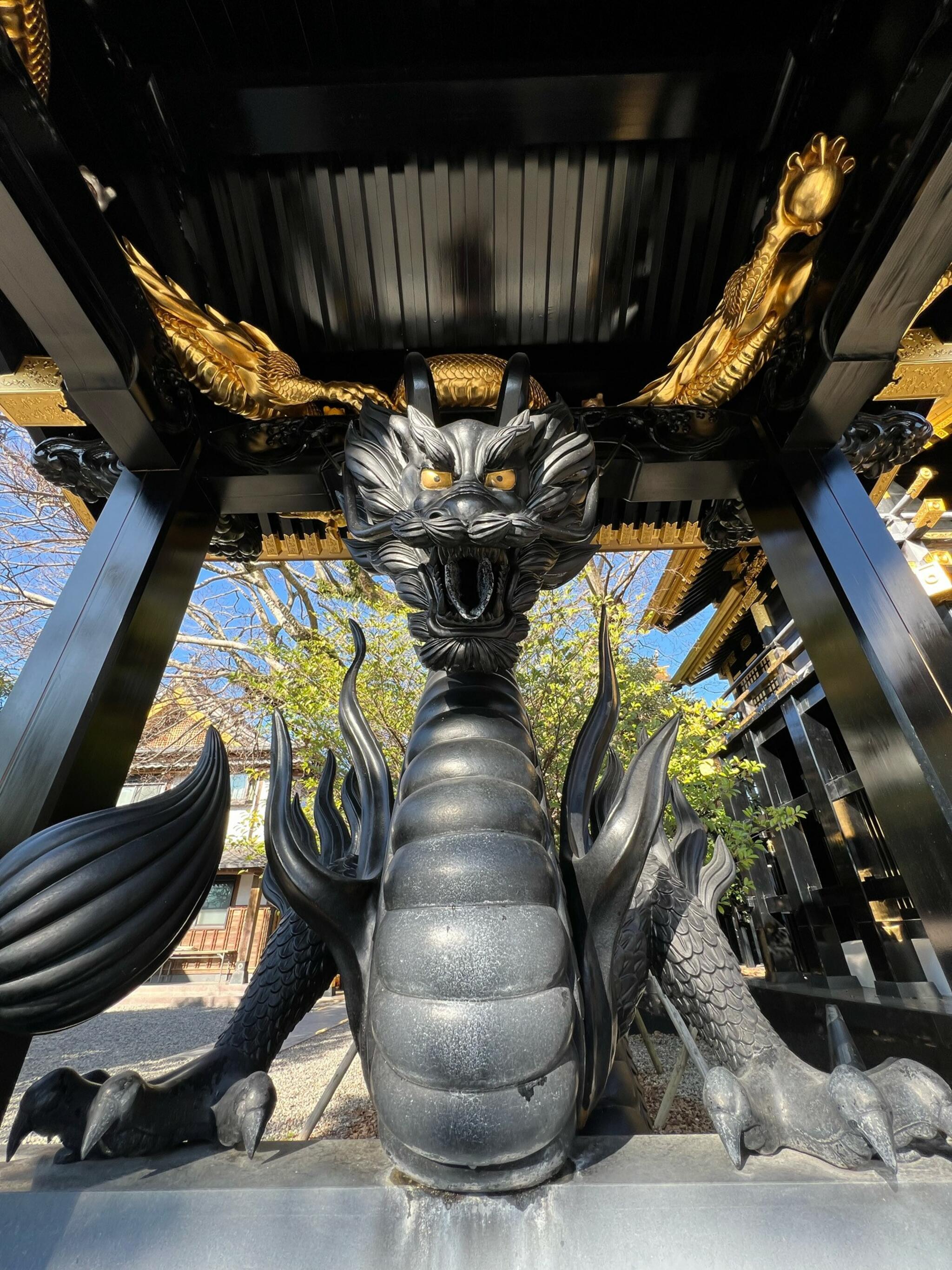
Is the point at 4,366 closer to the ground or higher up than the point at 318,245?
closer to the ground

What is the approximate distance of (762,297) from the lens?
7.54ft

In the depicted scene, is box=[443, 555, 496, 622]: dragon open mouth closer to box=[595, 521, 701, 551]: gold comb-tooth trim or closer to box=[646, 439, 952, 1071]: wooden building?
box=[595, 521, 701, 551]: gold comb-tooth trim

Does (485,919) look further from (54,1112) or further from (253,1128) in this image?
(54,1112)

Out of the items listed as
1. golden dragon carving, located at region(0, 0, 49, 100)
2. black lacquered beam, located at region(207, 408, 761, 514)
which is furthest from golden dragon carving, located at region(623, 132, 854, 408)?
golden dragon carving, located at region(0, 0, 49, 100)

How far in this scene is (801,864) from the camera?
7371 millimetres

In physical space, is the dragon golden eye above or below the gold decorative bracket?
below

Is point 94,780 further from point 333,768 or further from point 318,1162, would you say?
point 318,1162

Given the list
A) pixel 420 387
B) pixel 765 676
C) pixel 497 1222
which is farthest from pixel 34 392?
pixel 765 676

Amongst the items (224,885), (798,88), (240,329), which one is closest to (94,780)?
(240,329)

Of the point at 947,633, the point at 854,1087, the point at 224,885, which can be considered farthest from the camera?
the point at 224,885

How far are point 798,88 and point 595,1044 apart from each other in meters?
2.96

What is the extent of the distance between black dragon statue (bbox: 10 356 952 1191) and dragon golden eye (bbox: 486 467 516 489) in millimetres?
12

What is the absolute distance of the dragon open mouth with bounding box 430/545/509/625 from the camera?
1408mm

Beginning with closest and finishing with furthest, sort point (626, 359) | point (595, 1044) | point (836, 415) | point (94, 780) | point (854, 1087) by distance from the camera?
point (854, 1087), point (595, 1044), point (94, 780), point (836, 415), point (626, 359)
